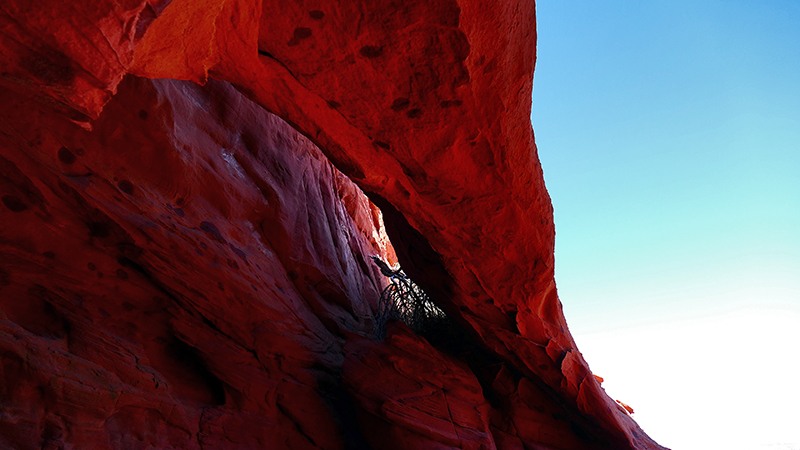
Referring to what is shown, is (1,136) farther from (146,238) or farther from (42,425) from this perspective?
(42,425)

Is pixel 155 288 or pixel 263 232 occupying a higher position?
pixel 263 232

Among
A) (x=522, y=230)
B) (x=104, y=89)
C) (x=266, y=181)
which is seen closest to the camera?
(x=104, y=89)

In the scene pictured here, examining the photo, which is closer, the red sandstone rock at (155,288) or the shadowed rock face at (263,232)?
the shadowed rock face at (263,232)

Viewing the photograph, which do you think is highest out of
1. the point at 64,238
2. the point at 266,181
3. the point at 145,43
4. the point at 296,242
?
the point at 266,181

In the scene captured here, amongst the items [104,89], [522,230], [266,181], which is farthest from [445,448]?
[104,89]

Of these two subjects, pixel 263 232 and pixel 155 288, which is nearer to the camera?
pixel 155 288

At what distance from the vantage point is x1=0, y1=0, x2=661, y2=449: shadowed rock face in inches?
138

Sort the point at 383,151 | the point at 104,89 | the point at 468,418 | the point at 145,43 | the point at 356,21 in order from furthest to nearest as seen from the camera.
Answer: the point at 468,418 < the point at 383,151 < the point at 356,21 < the point at 145,43 < the point at 104,89

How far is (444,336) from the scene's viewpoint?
892cm

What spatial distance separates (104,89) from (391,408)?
19.5ft

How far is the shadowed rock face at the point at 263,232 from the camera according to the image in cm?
351

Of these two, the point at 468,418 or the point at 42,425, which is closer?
the point at 42,425

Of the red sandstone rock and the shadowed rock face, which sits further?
the red sandstone rock

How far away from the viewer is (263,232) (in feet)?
25.8
